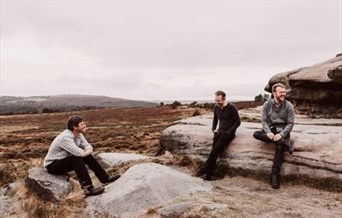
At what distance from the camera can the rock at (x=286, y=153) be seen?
45.4 feet

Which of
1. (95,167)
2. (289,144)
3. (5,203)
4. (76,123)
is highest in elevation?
(76,123)

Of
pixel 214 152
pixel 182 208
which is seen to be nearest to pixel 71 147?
pixel 182 208

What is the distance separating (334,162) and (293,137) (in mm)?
1815

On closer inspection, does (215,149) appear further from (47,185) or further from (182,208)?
(47,185)

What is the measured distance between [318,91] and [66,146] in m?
11.7

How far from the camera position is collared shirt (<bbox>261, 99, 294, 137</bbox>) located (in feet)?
46.2

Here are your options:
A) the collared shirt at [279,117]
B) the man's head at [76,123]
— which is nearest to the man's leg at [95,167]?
the man's head at [76,123]

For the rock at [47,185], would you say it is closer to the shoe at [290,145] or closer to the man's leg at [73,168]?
the man's leg at [73,168]

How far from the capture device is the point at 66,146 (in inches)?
508

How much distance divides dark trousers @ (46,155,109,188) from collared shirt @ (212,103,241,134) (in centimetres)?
456

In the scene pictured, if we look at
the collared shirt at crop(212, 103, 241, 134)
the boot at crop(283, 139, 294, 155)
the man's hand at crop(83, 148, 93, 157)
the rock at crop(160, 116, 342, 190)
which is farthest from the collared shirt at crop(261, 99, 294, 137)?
the man's hand at crop(83, 148, 93, 157)

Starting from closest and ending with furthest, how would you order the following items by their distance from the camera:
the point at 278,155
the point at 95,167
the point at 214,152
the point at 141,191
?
the point at 141,191
the point at 95,167
the point at 278,155
the point at 214,152

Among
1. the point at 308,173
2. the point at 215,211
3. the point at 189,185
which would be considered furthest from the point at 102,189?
the point at 308,173

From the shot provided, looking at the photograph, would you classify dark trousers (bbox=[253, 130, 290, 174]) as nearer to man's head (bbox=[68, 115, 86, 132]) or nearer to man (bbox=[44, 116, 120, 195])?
man (bbox=[44, 116, 120, 195])
